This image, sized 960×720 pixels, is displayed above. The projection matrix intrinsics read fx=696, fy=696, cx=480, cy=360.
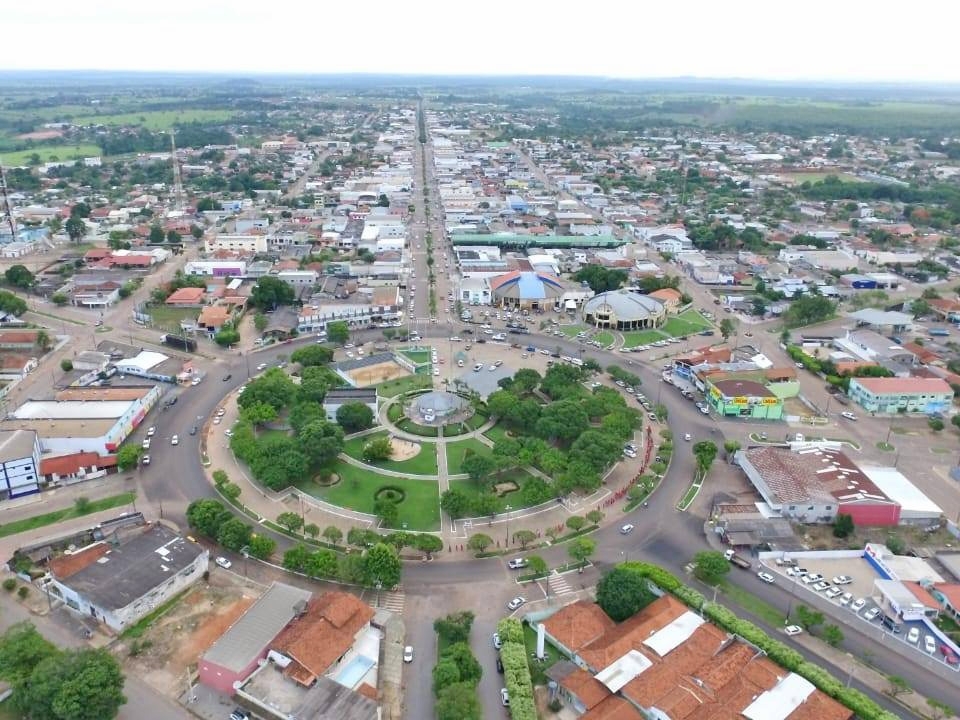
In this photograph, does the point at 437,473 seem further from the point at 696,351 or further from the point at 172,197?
the point at 172,197

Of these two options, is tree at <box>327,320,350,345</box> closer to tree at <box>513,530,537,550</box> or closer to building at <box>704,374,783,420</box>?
tree at <box>513,530,537,550</box>

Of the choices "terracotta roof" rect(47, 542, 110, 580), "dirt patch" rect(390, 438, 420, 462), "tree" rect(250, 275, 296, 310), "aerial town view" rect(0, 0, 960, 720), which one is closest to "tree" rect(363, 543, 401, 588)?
"aerial town view" rect(0, 0, 960, 720)

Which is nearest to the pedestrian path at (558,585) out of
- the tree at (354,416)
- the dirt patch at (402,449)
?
the dirt patch at (402,449)

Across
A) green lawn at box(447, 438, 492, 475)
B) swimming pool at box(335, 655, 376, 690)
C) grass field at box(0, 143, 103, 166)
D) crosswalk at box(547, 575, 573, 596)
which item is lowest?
crosswalk at box(547, 575, 573, 596)

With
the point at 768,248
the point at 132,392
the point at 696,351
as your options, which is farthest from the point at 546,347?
the point at 768,248

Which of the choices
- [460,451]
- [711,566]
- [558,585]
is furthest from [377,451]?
[711,566]

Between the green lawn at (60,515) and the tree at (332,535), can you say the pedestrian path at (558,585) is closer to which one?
the tree at (332,535)
